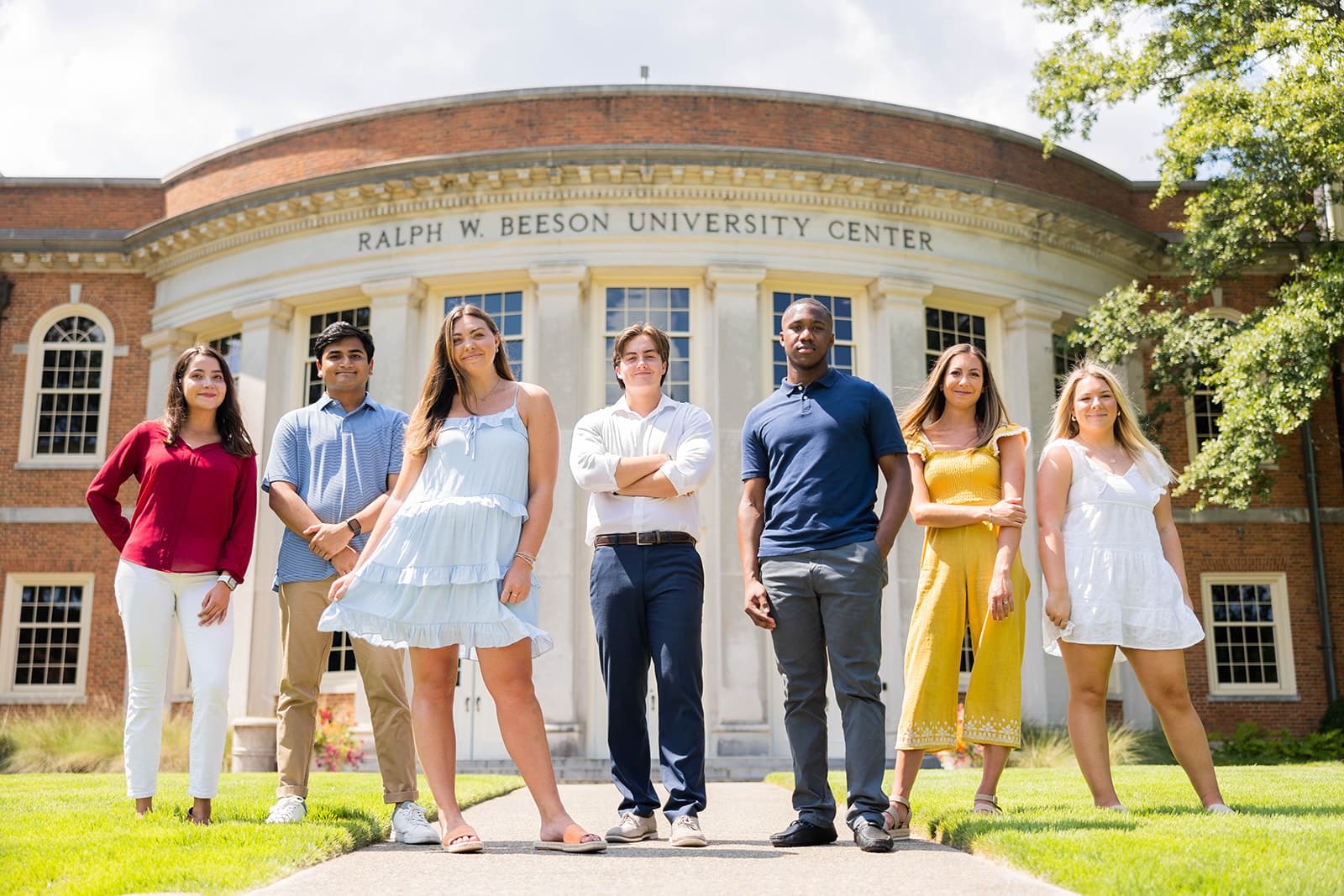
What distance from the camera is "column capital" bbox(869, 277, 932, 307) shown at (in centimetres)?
1680

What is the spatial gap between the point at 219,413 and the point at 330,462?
61 cm

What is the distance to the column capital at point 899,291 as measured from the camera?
16.8 metres

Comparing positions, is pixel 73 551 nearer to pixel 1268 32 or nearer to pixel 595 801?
pixel 595 801

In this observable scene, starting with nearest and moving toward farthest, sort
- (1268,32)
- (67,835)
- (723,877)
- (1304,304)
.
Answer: (723,877), (67,835), (1268,32), (1304,304)

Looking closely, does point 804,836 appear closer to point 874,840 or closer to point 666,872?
point 874,840

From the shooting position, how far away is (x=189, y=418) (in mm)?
6062

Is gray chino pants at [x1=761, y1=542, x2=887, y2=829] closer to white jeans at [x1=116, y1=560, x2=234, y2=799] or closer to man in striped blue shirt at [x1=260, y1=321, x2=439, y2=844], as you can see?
man in striped blue shirt at [x1=260, y1=321, x2=439, y2=844]

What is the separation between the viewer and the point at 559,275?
16.3 m

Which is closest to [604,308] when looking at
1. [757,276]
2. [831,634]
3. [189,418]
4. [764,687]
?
[757,276]

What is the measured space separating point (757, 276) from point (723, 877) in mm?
12961

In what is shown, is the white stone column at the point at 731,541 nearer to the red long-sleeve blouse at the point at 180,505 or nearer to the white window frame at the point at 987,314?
the white window frame at the point at 987,314

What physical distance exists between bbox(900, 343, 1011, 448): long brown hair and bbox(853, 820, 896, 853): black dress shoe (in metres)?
2.08

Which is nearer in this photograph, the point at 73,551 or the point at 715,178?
the point at 715,178

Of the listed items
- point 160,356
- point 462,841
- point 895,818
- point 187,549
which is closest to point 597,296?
point 160,356
